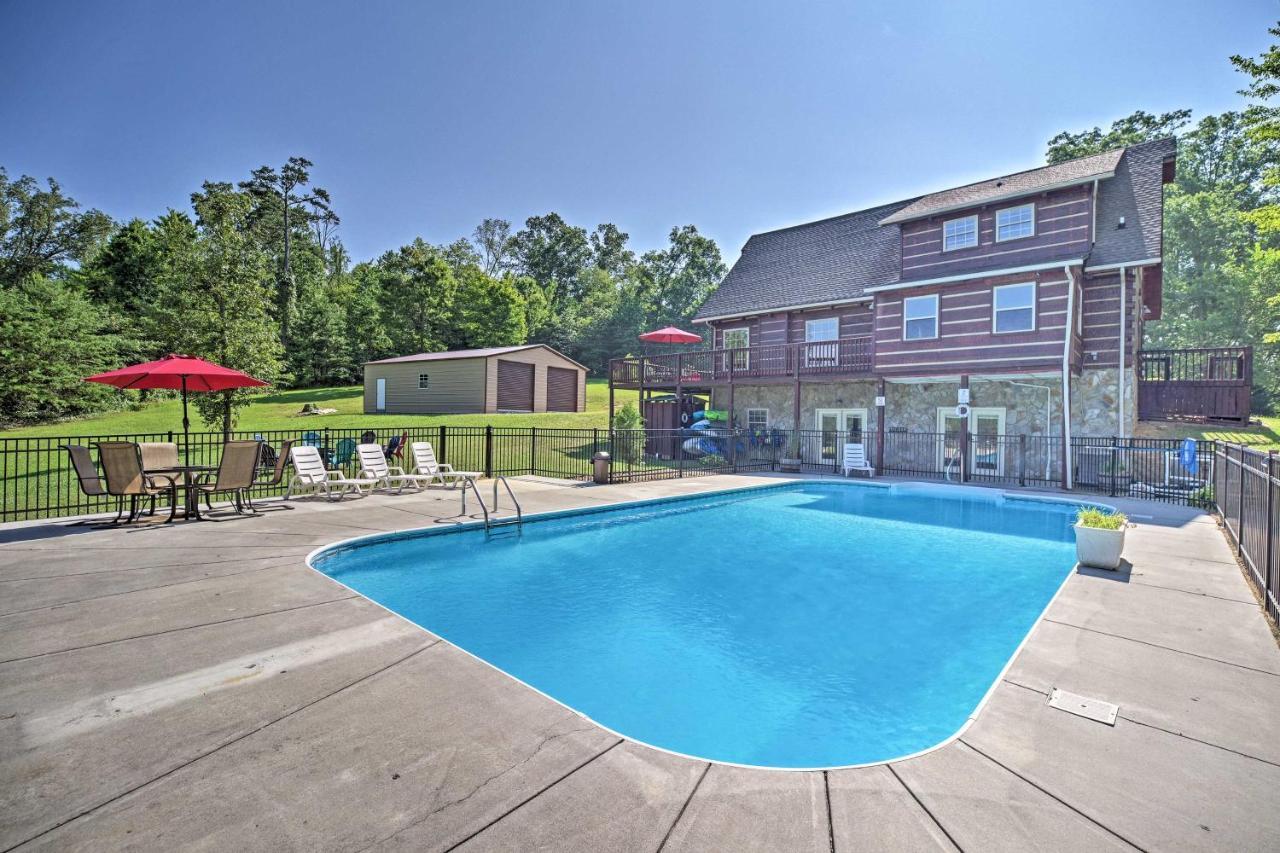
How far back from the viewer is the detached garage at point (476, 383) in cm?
2830

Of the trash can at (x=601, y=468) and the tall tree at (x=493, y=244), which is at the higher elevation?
the tall tree at (x=493, y=244)

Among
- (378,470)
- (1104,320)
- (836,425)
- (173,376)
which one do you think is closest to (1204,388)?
(1104,320)

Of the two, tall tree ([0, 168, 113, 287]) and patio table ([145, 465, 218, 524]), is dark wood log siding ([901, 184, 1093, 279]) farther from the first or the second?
tall tree ([0, 168, 113, 287])

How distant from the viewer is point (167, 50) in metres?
14.0

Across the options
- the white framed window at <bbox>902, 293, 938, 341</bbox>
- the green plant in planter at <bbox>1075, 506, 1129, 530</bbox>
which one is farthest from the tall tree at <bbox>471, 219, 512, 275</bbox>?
the green plant in planter at <bbox>1075, 506, 1129, 530</bbox>

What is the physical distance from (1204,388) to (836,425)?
9.48 meters

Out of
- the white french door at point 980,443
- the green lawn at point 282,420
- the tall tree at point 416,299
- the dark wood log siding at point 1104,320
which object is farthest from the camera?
the tall tree at point 416,299

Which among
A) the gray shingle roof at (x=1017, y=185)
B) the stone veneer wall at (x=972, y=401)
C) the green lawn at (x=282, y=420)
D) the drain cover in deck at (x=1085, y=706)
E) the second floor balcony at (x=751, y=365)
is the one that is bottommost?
the drain cover in deck at (x=1085, y=706)

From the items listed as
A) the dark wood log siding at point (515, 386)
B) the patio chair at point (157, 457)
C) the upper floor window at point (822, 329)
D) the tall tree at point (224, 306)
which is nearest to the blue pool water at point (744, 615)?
the patio chair at point (157, 457)

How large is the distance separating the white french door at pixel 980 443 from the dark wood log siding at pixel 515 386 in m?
19.8

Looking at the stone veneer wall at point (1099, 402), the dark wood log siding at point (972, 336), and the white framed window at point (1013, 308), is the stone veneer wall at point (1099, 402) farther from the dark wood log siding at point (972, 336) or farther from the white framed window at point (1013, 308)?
the white framed window at point (1013, 308)

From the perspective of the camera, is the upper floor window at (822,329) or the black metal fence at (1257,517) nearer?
the black metal fence at (1257,517)

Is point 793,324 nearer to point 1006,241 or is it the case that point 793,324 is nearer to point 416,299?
point 1006,241

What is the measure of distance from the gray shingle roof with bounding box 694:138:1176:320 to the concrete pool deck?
564 inches
